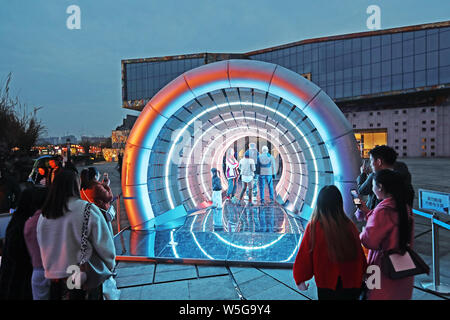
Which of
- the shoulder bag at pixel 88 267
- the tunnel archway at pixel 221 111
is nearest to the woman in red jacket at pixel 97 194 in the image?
the shoulder bag at pixel 88 267

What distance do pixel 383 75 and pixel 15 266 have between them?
45262mm

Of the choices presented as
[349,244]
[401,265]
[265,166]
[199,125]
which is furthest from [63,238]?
[265,166]

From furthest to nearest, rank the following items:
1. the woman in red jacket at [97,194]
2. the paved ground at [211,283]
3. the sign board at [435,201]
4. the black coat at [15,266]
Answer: the woman in red jacket at [97,194], the paved ground at [211,283], the sign board at [435,201], the black coat at [15,266]

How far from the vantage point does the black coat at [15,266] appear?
7.74 feet

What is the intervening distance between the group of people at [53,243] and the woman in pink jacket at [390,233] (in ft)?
7.88

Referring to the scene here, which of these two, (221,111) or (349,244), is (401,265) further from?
(221,111)

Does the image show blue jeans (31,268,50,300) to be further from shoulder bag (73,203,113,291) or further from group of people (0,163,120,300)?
shoulder bag (73,203,113,291)

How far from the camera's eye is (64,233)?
7.38 ft

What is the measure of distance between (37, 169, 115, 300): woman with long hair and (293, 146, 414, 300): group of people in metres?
1.85

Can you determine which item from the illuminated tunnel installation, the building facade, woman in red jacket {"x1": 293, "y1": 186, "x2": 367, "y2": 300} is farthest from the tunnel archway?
the building facade

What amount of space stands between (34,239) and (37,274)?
1.06 ft

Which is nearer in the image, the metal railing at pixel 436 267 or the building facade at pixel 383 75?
the metal railing at pixel 436 267

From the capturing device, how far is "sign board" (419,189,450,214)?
3.39m

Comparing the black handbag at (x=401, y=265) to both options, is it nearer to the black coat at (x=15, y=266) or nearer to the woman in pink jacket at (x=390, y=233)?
the woman in pink jacket at (x=390, y=233)
